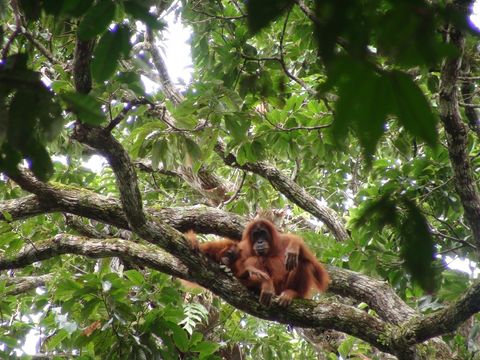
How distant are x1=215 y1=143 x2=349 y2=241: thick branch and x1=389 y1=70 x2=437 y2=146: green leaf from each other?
551cm

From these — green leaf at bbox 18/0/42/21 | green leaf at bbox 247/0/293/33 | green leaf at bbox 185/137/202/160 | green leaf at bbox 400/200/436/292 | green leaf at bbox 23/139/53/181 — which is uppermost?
green leaf at bbox 185/137/202/160

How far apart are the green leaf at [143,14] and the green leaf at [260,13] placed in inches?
16.6

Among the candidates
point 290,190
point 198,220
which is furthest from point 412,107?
point 290,190

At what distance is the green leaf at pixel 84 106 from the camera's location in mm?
1271

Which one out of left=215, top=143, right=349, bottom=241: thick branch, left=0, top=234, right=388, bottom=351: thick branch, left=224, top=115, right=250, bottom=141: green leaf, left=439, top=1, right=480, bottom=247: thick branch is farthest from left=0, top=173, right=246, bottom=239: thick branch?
left=439, top=1, right=480, bottom=247: thick branch

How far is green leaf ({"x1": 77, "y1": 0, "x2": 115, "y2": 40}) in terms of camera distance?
1437 millimetres

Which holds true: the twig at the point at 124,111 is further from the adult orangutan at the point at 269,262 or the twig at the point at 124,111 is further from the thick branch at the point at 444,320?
the thick branch at the point at 444,320

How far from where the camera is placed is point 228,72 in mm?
4703

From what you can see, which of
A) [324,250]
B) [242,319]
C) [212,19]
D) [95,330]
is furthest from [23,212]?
[242,319]

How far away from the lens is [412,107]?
898mm

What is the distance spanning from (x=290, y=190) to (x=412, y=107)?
5.69 m

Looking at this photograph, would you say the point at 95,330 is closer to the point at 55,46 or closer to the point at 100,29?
the point at 55,46

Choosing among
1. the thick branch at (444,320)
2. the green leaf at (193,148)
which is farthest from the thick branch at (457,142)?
the green leaf at (193,148)

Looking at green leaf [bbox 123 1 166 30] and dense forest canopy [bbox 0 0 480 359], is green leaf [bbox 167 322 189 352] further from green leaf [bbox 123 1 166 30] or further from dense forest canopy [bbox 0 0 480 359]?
green leaf [bbox 123 1 166 30]
